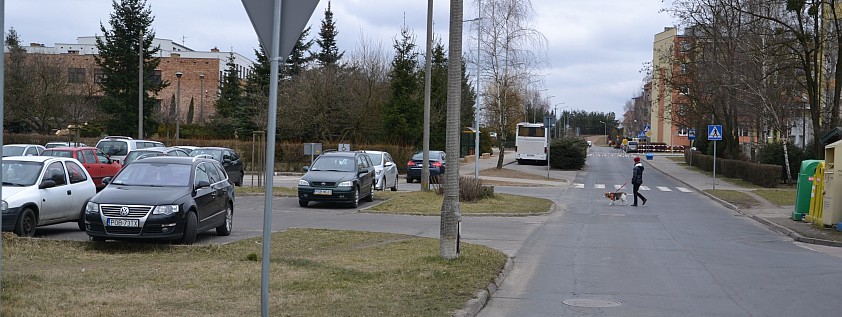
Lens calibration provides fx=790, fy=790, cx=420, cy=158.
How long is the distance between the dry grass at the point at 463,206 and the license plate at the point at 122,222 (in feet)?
35.4

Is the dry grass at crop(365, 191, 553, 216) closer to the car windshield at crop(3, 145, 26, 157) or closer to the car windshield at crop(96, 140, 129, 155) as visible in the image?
the car windshield at crop(96, 140, 129, 155)

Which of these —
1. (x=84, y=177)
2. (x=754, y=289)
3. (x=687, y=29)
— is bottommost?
(x=754, y=289)

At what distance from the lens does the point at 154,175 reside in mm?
13469

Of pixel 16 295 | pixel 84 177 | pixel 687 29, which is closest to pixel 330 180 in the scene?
pixel 84 177

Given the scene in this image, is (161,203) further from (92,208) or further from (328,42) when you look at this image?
(328,42)

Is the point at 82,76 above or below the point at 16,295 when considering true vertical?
above

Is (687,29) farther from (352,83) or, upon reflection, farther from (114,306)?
(114,306)


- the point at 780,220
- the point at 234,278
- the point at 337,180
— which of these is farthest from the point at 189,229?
the point at 780,220

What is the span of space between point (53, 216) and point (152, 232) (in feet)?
9.42


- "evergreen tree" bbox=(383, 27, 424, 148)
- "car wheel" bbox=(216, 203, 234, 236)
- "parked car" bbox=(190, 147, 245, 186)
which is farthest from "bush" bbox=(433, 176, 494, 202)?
"evergreen tree" bbox=(383, 27, 424, 148)

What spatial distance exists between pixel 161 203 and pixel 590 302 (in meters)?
6.71

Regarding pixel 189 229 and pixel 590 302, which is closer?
pixel 590 302

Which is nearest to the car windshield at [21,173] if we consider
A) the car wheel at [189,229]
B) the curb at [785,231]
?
the car wheel at [189,229]

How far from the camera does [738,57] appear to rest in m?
41.9
